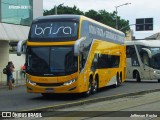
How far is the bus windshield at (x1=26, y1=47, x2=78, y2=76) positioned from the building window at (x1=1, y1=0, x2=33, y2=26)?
644 inches

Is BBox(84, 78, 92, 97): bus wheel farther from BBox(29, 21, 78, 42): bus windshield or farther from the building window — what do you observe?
the building window

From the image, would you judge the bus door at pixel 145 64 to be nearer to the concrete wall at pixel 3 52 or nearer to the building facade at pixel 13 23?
the building facade at pixel 13 23

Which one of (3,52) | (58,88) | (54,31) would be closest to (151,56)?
(3,52)

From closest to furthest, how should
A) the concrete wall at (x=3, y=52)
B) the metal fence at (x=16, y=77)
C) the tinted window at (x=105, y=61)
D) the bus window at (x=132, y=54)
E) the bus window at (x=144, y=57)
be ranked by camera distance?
the tinted window at (x=105, y=61)
the metal fence at (x=16, y=77)
the bus window at (x=144, y=57)
the concrete wall at (x=3, y=52)
the bus window at (x=132, y=54)

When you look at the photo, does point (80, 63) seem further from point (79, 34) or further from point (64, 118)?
point (64, 118)

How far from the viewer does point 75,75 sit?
20672 millimetres

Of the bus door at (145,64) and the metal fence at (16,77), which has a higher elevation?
the bus door at (145,64)

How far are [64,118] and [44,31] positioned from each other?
7.35m

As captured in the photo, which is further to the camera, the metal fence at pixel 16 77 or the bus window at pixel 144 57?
the bus window at pixel 144 57

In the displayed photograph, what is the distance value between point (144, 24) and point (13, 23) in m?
25.5

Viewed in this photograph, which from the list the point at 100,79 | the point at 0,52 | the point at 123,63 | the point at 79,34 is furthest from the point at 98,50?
the point at 0,52

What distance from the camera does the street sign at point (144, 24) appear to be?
5947 centimetres

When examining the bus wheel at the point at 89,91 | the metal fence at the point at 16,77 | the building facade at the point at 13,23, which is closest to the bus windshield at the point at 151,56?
the building facade at the point at 13,23

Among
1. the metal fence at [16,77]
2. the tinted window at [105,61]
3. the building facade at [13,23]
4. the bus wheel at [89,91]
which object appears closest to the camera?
the bus wheel at [89,91]
